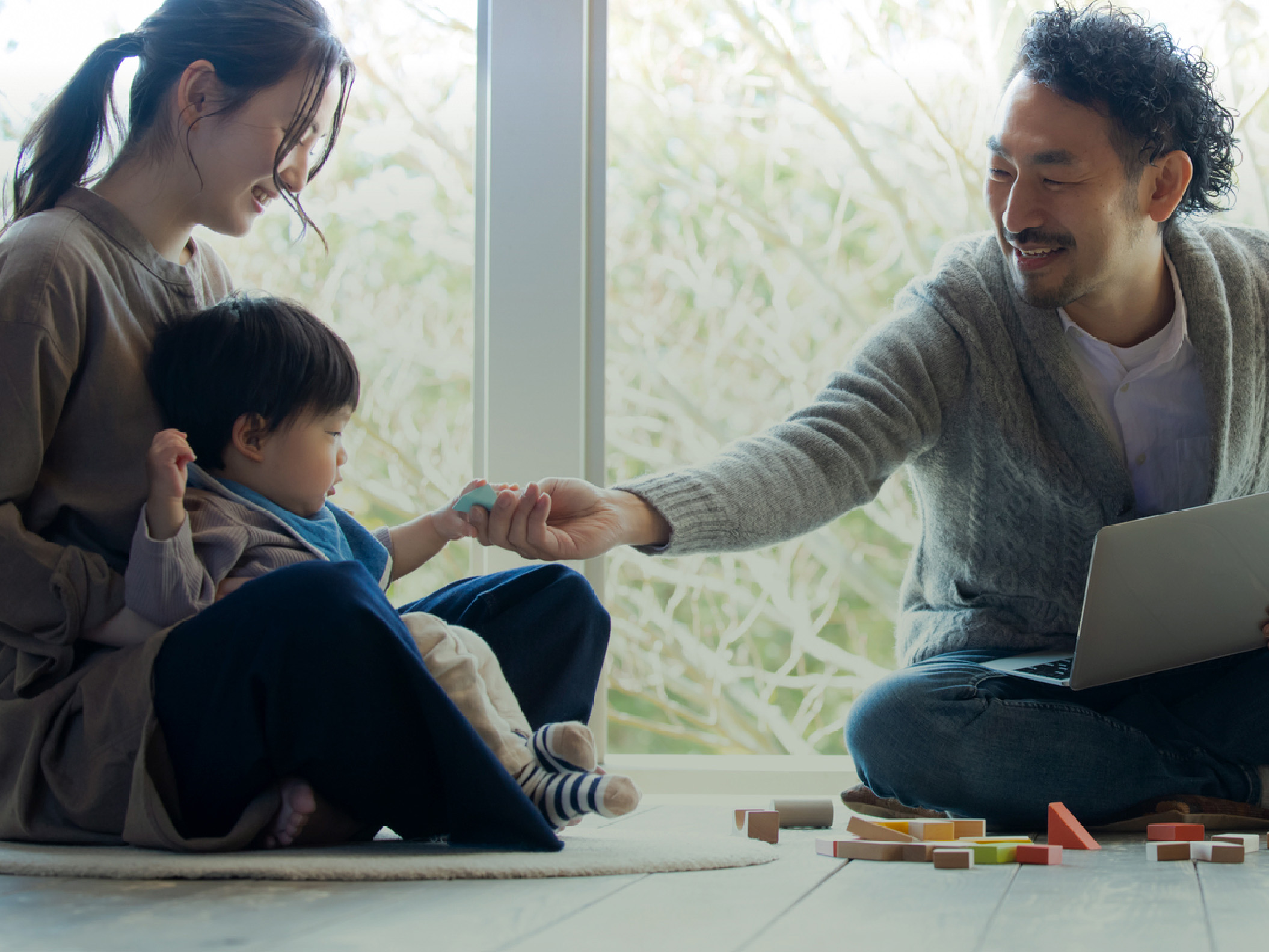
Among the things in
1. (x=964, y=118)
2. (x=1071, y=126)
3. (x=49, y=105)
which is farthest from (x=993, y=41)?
(x=49, y=105)

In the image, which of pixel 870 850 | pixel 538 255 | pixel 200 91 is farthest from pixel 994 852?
pixel 538 255

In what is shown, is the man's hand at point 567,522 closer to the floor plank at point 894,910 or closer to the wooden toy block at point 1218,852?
the floor plank at point 894,910

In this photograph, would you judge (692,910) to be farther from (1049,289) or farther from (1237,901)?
(1049,289)

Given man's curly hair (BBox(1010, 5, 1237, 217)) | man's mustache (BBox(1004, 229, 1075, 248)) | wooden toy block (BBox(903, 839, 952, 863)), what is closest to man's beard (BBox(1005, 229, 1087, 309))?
man's mustache (BBox(1004, 229, 1075, 248))

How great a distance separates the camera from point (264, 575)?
0.92m

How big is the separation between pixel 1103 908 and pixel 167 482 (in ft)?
2.60

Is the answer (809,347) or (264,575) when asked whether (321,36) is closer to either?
(264,575)

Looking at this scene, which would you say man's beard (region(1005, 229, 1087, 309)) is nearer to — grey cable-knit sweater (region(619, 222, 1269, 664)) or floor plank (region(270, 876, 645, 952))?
grey cable-knit sweater (region(619, 222, 1269, 664))

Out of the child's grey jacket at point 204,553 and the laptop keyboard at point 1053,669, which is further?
the laptop keyboard at point 1053,669

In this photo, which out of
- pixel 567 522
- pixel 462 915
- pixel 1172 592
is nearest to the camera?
pixel 462 915

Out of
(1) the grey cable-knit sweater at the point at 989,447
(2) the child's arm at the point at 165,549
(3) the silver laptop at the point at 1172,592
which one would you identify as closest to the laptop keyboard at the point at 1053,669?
(3) the silver laptop at the point at 1172,592

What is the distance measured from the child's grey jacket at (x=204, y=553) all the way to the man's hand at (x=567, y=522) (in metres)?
0.24

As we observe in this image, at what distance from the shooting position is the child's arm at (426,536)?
51.0 inches

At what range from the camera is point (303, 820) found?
0.96 metres
